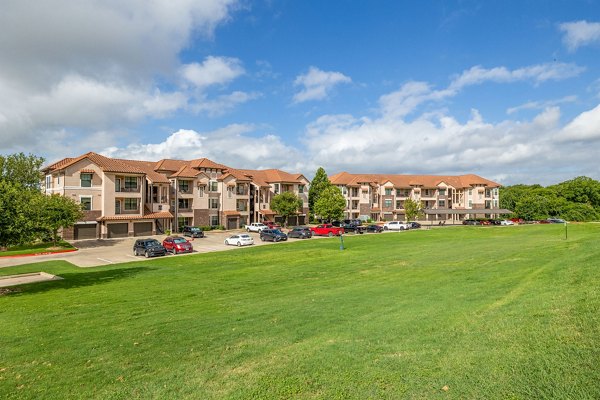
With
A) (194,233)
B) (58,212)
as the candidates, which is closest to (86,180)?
(58,212)

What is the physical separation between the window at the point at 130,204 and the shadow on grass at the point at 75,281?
2913cm

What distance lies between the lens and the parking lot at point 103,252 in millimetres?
32094

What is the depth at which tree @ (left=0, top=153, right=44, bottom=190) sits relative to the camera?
60812 mm

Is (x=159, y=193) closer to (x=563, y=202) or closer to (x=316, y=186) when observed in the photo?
(x=316, y=186)

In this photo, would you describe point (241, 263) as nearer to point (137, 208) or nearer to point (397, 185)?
point (137, 208)

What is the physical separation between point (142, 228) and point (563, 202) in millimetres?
93298

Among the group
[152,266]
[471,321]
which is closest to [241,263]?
[152,266]

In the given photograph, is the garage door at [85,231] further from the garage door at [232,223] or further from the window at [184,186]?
the garage door at [232,223]

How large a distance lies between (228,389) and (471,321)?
6783mm

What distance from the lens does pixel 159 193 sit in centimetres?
5603

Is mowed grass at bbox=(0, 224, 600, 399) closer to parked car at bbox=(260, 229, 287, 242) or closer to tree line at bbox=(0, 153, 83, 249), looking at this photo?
tree line at bbox=(0, 153, 83, 249)

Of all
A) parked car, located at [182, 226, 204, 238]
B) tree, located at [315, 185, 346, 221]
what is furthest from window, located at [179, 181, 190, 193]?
tree, located at [315, 185, 346, 221]

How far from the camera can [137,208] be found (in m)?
52.5

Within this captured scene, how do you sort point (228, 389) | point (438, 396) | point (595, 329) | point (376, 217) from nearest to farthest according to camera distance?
point (438, 396) → point (228, 389) → point (595, 329) → point (376, 217)
